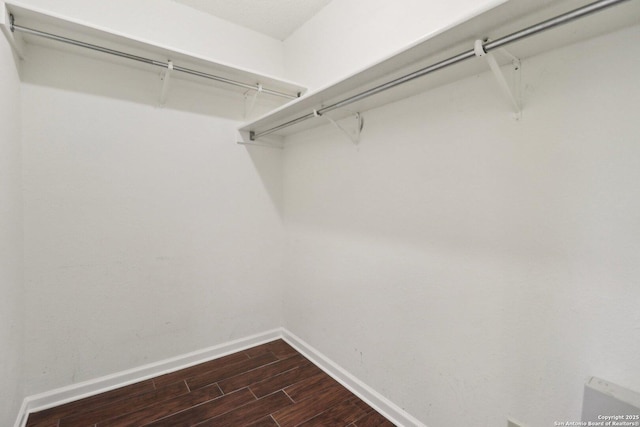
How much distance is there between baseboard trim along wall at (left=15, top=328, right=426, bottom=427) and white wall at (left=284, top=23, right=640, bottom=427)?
0.23ft

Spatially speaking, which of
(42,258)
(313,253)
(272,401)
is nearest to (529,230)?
(313,253)

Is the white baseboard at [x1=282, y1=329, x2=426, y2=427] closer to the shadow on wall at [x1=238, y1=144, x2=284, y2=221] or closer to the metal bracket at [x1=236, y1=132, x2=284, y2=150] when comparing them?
the shadow on wall at [x1=238, y1=144, x2=284, y2=221]

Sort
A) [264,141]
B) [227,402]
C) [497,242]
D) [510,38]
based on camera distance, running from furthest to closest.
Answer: [264,141]
[227,402]
[497,242]
[510,38]

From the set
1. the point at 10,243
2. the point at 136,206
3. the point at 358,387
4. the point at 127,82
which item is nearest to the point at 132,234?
the point at 136,206

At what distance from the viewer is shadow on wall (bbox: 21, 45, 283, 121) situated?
5.62 feet

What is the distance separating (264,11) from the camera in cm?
223

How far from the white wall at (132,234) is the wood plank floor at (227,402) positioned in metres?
0.20

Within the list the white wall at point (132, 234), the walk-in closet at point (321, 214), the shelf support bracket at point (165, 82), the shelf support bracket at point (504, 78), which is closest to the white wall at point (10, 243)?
the walk-in closet at point (321, 214)

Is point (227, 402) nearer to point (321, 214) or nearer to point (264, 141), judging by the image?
point (321, 214)

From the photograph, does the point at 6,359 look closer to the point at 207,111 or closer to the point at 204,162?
the point at 204,162

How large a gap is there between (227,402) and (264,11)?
2.76 meters

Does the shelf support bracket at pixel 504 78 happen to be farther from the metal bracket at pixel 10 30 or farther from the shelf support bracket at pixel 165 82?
the metal bracket at pixel 10 30

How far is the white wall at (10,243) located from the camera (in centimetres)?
135

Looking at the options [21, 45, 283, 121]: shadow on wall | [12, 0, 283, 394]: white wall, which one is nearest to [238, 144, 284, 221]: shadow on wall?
[12, 0, 283, 394]: white wall
